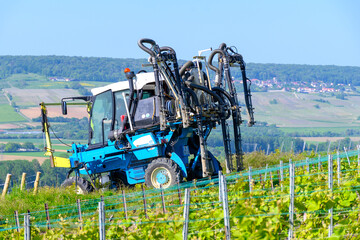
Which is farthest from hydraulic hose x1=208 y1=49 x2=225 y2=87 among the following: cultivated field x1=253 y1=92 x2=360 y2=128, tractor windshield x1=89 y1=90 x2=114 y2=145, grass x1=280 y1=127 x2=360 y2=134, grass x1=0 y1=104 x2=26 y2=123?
cultivated field x1=253 y1=92 x2=360 y2=128

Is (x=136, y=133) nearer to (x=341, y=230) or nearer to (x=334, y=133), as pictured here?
(x=341, y=230)

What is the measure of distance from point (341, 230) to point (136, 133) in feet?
28.4

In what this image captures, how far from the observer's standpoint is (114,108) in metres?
17.5

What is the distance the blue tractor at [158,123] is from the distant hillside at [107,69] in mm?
122477

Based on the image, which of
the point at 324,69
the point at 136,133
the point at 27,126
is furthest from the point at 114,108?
the point at 324,69

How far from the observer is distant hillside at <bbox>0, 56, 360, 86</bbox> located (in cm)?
14844

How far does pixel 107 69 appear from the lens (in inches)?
5871

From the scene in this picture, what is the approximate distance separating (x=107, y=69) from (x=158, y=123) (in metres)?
134

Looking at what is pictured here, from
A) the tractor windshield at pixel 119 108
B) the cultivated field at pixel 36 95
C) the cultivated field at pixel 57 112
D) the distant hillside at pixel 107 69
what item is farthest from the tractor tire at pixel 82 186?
the distant hillside at pixel 107 69

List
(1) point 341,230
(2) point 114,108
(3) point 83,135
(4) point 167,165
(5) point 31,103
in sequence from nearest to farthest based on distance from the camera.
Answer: (1) point 341,230 < (4) point 167,165 < (2) point 114,108 < (3) point 83,135 < (5) point 31,103

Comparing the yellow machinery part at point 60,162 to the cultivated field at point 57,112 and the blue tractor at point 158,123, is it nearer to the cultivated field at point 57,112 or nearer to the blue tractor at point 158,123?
the blue tractor at point 158,123

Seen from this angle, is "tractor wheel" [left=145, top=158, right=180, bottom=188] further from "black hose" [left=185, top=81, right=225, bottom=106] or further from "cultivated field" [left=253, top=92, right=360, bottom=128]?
"cultivated field" [left=253, top=92, right=360, bottom=128]

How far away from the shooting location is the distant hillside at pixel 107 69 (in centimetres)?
14844

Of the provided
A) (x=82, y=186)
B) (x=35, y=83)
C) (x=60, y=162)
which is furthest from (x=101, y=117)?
(x=35, y=83)
